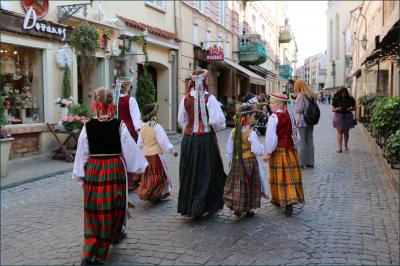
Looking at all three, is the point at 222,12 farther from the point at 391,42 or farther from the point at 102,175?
the point at 102,175

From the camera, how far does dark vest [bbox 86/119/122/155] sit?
4.07 meters

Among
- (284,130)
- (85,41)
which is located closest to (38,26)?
(85,41)

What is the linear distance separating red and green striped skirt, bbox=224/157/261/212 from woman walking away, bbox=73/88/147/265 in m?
1.61

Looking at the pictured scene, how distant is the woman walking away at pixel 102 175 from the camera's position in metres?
4.05

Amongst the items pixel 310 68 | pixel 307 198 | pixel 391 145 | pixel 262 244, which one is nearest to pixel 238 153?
pixel 262 244

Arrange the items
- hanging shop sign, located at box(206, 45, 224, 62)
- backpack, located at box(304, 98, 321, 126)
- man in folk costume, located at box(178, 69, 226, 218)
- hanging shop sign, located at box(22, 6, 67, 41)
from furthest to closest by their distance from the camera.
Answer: hanging shop sign, located at box(206, 45, 224, 62)
hanging shop sign, located at box(22, 6, 67, 41)
backpack, located at box(304, 98, 321, 126)
man in folk costume, located at box(178, 69, 226, 218)

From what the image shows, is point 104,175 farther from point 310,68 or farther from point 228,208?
point 310,68

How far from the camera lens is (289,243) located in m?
4.62

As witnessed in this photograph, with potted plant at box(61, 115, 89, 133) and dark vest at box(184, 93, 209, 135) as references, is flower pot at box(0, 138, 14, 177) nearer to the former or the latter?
potted plant at box(61, 115, 89, 133)

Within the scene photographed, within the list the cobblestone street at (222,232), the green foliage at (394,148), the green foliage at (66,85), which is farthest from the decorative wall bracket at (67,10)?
the green foliage at (394,148)

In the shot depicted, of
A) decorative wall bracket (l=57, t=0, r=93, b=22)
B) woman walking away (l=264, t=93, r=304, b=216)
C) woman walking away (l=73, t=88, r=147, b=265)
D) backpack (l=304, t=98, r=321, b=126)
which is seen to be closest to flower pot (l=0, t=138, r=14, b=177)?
decorative wall bracket (l=57, t=0, r=93, b=22)

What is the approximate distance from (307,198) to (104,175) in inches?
137

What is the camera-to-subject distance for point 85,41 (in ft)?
34.6

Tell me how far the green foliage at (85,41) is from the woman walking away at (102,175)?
22.4 ft
